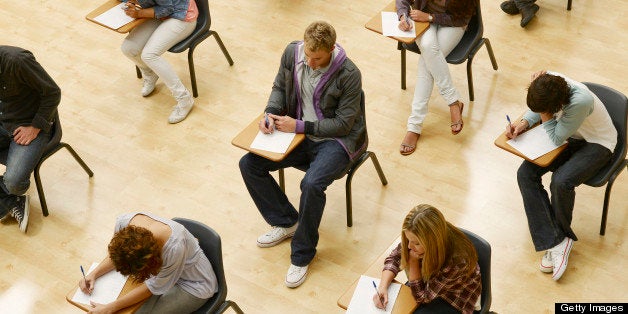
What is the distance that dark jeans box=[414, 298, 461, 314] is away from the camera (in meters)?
3.96

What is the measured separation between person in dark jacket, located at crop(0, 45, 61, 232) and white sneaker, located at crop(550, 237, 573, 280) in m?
3.13

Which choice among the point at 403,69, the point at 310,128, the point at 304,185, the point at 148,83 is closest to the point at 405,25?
the point at 403,69

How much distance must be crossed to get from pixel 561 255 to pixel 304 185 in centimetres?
151

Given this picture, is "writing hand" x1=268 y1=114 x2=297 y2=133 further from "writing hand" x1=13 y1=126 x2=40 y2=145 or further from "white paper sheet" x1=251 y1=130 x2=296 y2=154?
"writing hand" x1=13 y1=126 x2=40 y2=145

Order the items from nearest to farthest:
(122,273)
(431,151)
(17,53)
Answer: (122,273)
(17,53)
(431,151)

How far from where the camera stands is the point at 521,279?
4930 mm

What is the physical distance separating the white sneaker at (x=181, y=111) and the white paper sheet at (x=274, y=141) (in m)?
1.47

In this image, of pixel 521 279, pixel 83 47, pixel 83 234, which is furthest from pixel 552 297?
pixel 83 47

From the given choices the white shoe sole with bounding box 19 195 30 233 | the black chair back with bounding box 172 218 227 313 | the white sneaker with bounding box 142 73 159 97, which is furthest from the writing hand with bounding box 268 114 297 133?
the white sneaker with bounding box 142 73 159 97

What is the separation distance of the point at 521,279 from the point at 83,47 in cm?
406

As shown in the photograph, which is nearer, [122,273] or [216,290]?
[122,273]

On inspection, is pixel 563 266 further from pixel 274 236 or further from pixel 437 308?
pixel 274 236

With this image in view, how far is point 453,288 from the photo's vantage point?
3922mm

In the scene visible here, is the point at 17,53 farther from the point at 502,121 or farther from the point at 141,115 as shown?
the point at 502,121
